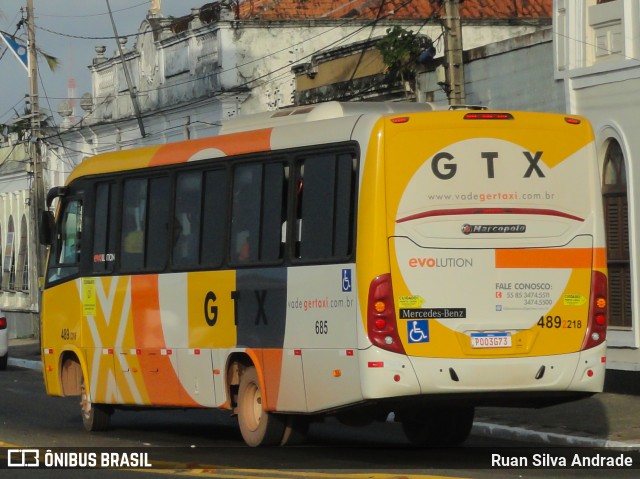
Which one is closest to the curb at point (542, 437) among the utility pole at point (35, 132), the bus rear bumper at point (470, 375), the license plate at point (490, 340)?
the bus rear bumper at point (470, 375)

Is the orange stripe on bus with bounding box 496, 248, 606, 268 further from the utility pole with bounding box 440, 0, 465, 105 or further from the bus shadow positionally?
the utility pole with bounding box 440, 0, 465, 105

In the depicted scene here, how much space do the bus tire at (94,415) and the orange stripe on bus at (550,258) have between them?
651 cm

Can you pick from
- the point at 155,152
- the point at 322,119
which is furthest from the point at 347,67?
the point at 322,119

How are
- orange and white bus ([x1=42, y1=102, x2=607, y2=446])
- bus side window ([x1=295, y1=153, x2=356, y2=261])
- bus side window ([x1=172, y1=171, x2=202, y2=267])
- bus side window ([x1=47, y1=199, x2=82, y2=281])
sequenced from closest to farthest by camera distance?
1. orange and white bus ([x1=42, y1=102, x2=607, y2=446])
2. bus side window ([x1=295, y1=153, x2=356, y2=261])
3. bus side window ([x1=172, y1=171, x2=202, y2=267])
4. bus side window ([x1=47, y1=199, x2=82, y2=281])

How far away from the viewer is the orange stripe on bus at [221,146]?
14516mm

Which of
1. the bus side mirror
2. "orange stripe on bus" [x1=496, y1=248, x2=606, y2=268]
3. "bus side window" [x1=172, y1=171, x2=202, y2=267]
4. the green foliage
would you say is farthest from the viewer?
the green foliage

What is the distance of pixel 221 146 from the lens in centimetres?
1513

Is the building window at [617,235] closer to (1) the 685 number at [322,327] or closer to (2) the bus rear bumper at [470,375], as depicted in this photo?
(2) the bus rear bumper at [470,375]

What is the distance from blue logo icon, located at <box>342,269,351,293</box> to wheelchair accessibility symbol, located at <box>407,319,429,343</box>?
0.66m

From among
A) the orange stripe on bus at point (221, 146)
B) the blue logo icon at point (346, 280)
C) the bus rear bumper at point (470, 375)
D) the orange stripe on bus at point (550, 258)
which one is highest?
the orange stripe on bus at point (221, 146)

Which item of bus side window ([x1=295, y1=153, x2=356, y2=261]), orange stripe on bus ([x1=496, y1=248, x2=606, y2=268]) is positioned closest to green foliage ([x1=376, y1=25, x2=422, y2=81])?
bus side window ([x1=295, y1=153, x2=356, y2=261])

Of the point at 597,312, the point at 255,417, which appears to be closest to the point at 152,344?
the point at 255,417

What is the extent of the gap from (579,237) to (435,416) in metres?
2.83

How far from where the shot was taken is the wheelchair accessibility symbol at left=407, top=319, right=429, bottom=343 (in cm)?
1262
